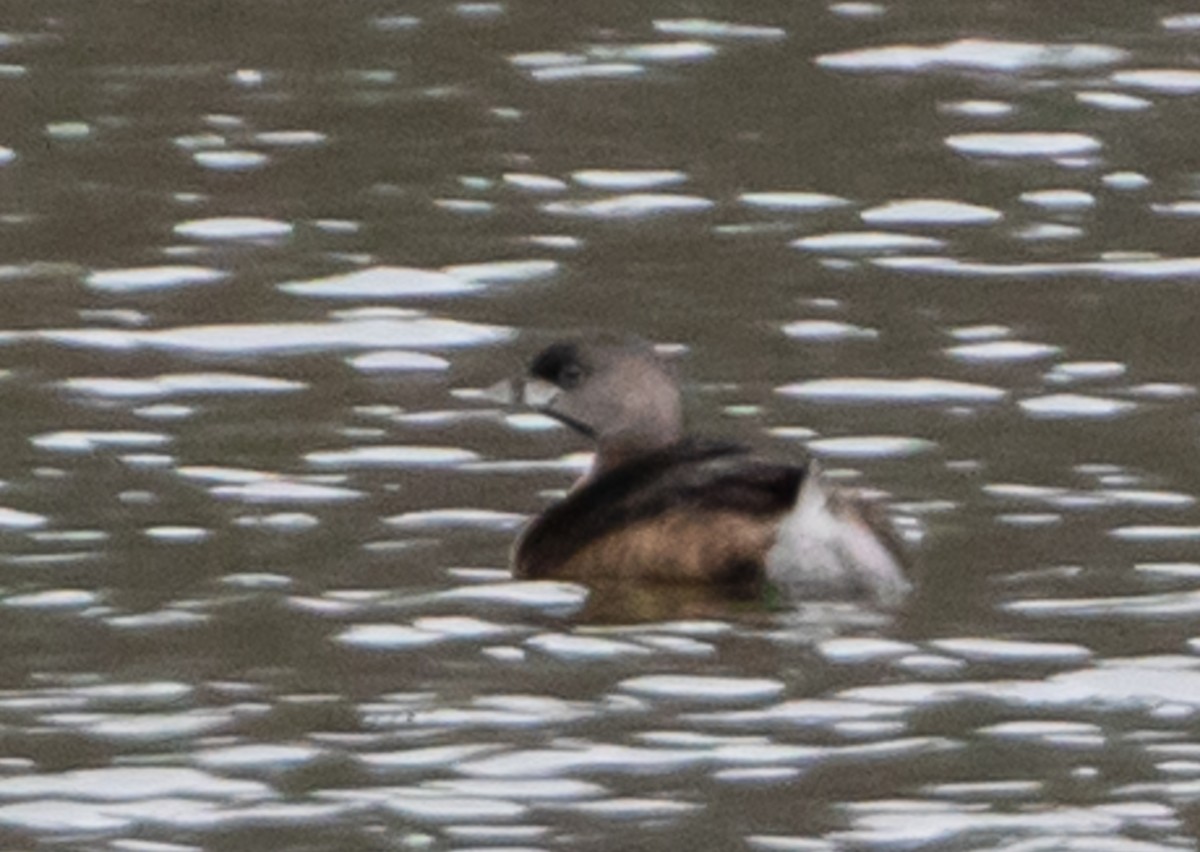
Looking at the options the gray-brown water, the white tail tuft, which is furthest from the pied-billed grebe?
the gray-brown water

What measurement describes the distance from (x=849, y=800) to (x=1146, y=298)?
5.06 m

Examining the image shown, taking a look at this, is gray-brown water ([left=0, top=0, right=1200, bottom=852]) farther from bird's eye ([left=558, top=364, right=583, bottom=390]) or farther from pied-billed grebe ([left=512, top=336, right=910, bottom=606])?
bird's eye ([left=558, top=364, right=583, bottom=390])

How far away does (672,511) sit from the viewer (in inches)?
473

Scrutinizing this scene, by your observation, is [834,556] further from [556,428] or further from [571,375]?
[556,428]

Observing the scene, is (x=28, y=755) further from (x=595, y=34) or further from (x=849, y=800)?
(x=595, y=34)

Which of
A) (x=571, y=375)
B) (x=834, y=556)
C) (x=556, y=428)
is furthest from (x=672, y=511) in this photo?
(x=556, y=428)

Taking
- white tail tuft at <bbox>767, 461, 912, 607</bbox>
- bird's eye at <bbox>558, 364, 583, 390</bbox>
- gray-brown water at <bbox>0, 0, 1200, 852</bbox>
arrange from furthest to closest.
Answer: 1. bird's eye at <bbox>558, 364, 583, 390</bbox>
2. white tail tuft at <bbox>767, 461, 912, 607</bbox>
3. gray-brown water at <bbox>0, 0, 1200, 852</bbox>

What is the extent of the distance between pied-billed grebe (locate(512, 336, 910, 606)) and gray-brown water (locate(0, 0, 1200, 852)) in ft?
0.38

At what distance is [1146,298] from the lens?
14.8m

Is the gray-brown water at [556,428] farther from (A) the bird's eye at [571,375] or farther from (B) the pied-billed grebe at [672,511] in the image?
(A) the bird's eye at [571,375]

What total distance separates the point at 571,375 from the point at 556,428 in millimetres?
995

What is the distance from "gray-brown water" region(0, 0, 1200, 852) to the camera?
10164mm

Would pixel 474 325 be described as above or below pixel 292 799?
above

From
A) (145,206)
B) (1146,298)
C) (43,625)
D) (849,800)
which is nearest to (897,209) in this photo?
(1146,298)
